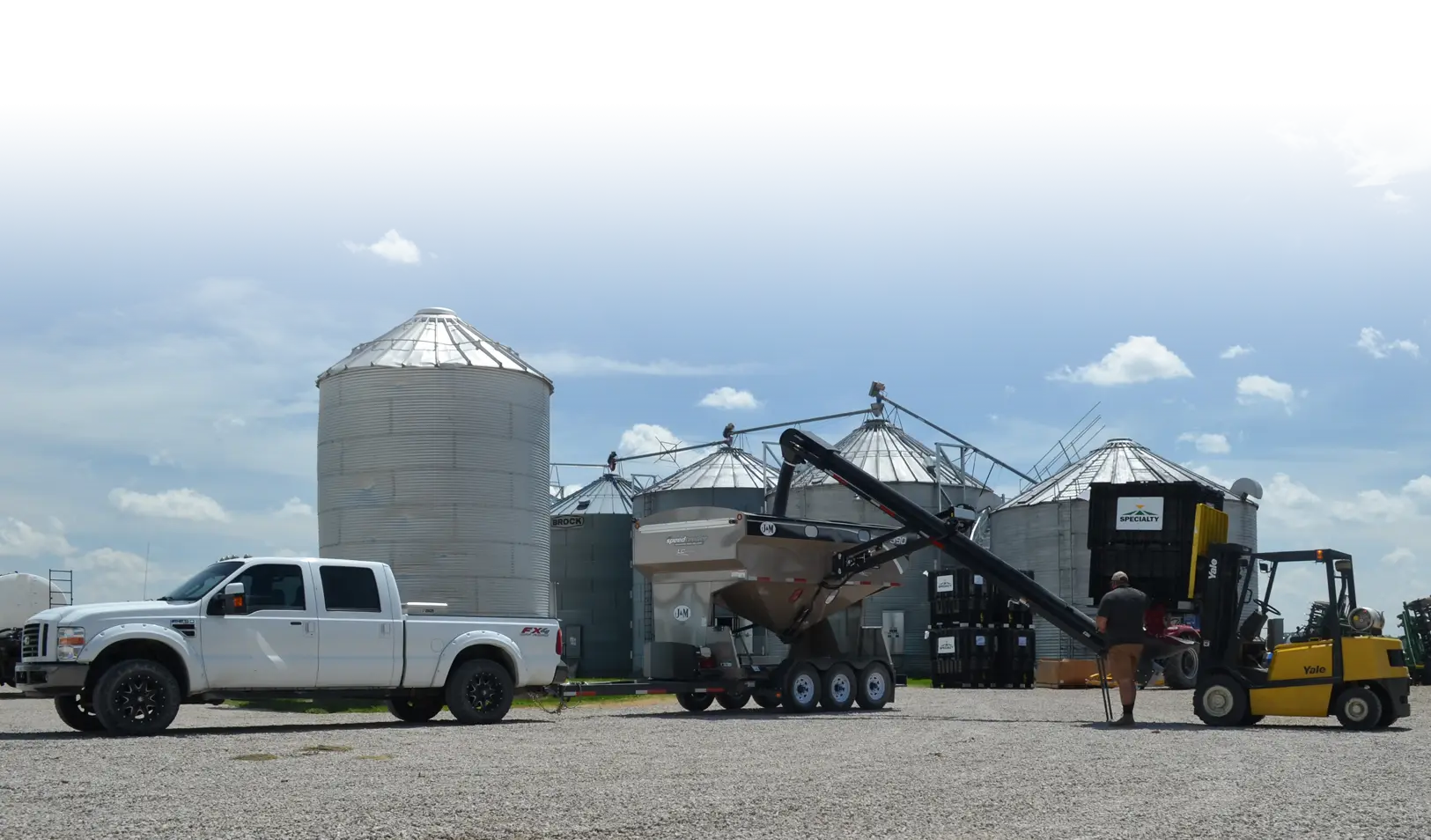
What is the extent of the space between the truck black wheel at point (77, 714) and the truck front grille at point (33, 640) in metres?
0.55

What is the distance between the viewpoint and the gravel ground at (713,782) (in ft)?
24.5

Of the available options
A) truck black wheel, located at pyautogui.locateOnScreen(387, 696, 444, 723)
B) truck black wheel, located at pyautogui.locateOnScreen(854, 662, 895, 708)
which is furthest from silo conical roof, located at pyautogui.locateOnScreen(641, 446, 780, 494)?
truck black wheel, located at pyautogui.locateOnScreen(387, 696, 444, 723)

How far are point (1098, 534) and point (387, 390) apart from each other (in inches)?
578

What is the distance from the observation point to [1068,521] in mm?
39031

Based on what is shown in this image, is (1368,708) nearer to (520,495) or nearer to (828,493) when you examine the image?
(520,495)

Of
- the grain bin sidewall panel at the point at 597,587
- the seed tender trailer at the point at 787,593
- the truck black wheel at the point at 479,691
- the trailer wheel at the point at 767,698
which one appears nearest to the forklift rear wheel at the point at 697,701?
Result: the seed tender trailer at the point at 787,593

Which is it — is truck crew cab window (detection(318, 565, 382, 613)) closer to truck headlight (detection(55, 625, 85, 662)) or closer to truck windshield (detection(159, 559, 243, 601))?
truck windshield (detection(159, 559, 243, 601))

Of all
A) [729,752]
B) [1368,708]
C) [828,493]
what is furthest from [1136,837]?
[828,493]

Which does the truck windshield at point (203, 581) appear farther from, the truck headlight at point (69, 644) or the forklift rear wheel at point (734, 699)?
the forklift rear wheel at point (734, 699)

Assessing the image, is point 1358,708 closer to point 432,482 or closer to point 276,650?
point 276,650

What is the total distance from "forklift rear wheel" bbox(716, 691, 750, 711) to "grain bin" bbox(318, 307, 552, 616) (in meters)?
8.29

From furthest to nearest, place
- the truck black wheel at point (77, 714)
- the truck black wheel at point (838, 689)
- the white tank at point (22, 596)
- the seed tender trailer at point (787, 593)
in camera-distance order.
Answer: the white tank at point (22, 596) < the truck black wheel at point (838, 689) < the seed tender trailer at point (787, 593) < the truck black wheel at point (77, 714)

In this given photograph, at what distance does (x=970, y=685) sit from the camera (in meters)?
33.4

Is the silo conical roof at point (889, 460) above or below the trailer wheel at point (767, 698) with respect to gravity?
above
